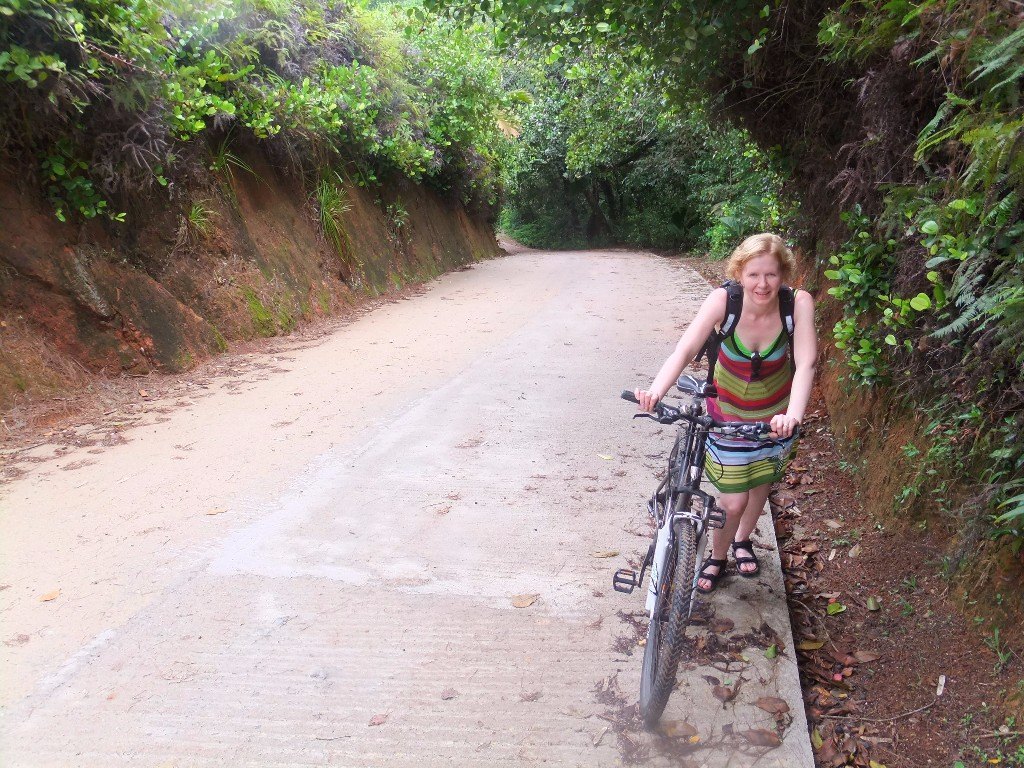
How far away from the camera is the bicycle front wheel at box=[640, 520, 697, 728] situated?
104 inches

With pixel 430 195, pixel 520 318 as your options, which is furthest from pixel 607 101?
pixel 520 318

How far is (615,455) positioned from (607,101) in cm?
1128

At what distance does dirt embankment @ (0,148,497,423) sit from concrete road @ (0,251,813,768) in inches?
33.1

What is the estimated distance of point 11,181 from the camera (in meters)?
6.04

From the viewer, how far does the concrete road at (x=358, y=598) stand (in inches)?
106

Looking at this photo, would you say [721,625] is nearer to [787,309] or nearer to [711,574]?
[711,574]

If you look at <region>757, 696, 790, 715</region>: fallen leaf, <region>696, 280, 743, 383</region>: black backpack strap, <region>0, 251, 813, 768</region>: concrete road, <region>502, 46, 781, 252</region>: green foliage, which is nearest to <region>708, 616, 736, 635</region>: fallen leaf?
<region>0, 251, 813, 768</region>: concrete road

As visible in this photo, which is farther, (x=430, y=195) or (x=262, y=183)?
Answer: (x=430, y=195)

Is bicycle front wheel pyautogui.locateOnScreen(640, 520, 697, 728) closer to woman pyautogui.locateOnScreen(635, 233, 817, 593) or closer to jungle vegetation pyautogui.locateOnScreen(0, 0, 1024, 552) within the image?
woman pyautogui.locateOnScreen(635, 233, 817, 593)

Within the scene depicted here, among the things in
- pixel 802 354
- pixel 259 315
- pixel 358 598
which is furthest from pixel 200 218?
pixel 802 354

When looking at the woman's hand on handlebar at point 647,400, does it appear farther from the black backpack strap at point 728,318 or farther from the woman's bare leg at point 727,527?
the woman's bare leg at point 727,527

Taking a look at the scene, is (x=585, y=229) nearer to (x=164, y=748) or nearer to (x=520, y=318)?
(x=520, y=318)

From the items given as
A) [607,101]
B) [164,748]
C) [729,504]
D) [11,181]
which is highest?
[607,101]

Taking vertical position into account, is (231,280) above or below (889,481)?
above
